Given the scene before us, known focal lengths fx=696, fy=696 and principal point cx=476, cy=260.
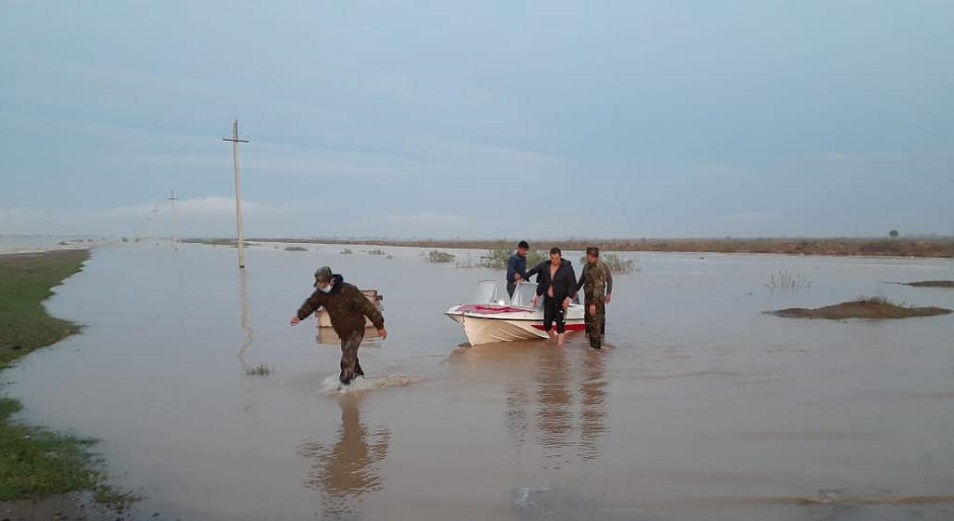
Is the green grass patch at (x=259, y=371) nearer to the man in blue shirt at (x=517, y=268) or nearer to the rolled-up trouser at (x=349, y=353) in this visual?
the rolled-up trouser at (x=349, y=353)

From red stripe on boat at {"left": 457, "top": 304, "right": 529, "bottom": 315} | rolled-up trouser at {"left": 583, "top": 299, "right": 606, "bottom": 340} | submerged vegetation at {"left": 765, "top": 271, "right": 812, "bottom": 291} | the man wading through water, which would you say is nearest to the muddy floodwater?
rolled-up trouser at {"left": 583, "top": 299, "right": 606, "bottom": 340}

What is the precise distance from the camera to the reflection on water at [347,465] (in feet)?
17.0

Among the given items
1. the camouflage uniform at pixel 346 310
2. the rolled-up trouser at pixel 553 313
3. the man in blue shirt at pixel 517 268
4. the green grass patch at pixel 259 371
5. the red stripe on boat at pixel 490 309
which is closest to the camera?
the camouflage uniform at pixel 346 310

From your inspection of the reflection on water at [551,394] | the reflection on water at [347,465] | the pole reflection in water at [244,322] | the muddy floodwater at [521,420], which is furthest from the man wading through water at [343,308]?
the pole reflection in water at [244,322]

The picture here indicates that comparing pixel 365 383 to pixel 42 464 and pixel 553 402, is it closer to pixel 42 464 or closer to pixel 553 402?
pixel 553 402

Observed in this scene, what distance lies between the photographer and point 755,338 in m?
13.0

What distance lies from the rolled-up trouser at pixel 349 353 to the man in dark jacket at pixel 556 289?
3.98 meters

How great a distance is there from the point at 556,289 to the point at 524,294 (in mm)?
1407

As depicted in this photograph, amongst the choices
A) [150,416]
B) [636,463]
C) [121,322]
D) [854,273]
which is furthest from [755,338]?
[854,273]

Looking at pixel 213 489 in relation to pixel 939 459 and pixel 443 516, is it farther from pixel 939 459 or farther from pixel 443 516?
pixel 939 459

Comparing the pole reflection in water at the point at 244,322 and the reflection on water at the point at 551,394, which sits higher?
the pole reflection in water at the point at 244,322

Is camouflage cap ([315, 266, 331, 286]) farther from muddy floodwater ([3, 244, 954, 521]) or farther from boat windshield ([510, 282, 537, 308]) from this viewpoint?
boat windshield ([510, 282, 537, 308])

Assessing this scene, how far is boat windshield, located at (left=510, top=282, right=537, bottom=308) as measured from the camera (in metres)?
12.8

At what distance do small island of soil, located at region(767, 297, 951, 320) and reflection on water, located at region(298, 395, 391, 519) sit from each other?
40.5 feet
